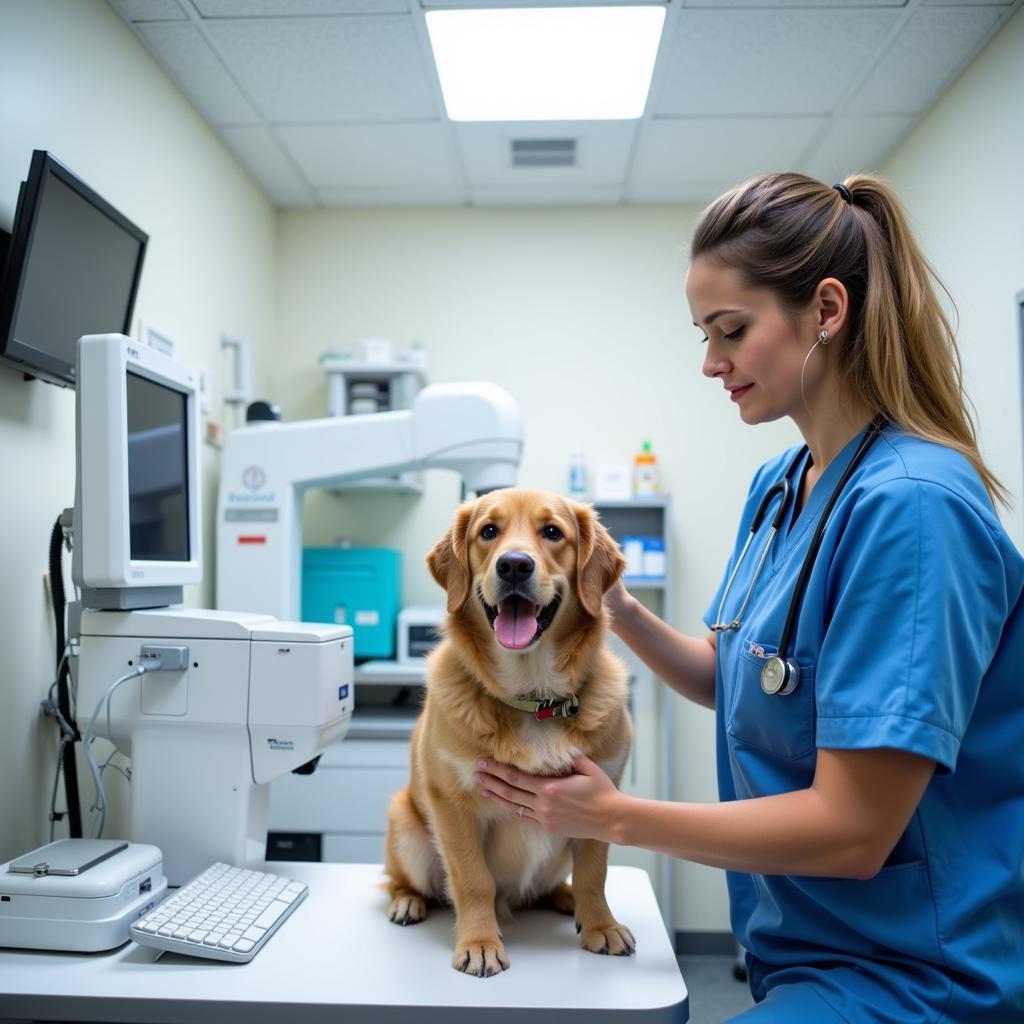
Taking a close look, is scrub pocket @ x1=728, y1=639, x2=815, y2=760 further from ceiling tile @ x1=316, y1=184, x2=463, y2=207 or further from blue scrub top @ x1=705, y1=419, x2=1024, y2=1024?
ceiling tile @ x1=316, y1=184, x2=463, y2=207

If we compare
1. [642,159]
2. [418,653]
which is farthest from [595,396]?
[418,653]

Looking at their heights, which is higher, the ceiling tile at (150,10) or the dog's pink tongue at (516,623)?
the ceiling tile at (150,10)

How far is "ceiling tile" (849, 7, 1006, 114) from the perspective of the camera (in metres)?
2.39

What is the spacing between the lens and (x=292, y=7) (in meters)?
2.33

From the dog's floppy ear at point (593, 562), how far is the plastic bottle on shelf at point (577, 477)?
2.07 m

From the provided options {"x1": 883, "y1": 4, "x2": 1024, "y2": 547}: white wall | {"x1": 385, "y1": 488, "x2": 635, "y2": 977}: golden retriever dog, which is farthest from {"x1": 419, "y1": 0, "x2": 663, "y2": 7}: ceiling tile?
{"x1": 385, "y1": 488, "x2": 635, "y2": 977}: golden retriever dog

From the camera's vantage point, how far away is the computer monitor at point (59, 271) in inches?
65.1

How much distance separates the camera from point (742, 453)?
3.64 m

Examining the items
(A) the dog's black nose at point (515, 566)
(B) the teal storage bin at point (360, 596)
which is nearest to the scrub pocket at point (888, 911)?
(A) the dog's black nose at point (515, 566)

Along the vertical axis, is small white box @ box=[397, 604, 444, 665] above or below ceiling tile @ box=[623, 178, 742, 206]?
below

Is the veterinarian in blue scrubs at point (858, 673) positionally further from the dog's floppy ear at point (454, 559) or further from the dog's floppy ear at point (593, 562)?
the dog's floppy ear at point (454, 559)

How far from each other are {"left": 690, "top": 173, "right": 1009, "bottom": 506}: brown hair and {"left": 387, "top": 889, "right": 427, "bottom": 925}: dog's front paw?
102 cm

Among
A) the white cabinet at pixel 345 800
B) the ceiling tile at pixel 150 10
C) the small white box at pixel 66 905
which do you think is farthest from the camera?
the white cabinet at pixel 345 800

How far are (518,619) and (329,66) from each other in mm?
2109
